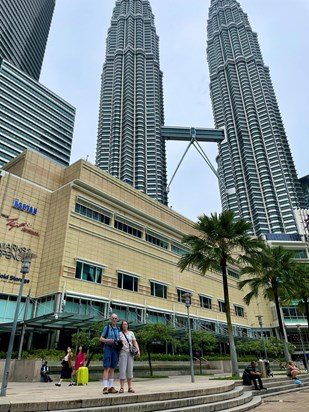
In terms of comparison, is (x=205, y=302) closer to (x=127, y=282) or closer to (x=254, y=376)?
(x=127, y=282)

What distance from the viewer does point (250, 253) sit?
2159cm

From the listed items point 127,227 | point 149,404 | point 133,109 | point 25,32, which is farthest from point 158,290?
point 25,32

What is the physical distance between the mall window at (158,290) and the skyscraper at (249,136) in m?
90.6

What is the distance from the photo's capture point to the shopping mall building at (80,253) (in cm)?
2547

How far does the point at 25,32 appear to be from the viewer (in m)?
129

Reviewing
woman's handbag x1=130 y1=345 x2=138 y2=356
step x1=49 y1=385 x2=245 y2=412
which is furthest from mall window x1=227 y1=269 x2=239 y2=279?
woman's handbag x1=130 y1=345 x2=138 y2=356

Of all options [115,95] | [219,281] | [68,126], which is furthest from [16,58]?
[219,281]

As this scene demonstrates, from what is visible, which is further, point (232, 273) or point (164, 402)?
point (232, 273)

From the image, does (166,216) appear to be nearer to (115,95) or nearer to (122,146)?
(122,146)

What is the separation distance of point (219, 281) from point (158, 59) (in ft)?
450

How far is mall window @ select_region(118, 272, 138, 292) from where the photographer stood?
103ft

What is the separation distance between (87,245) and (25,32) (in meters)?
135

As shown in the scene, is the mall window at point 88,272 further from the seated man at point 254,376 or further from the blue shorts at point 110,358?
the blue shorts at point 110,358

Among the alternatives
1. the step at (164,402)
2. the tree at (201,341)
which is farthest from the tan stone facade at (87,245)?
the step at (164,402)
